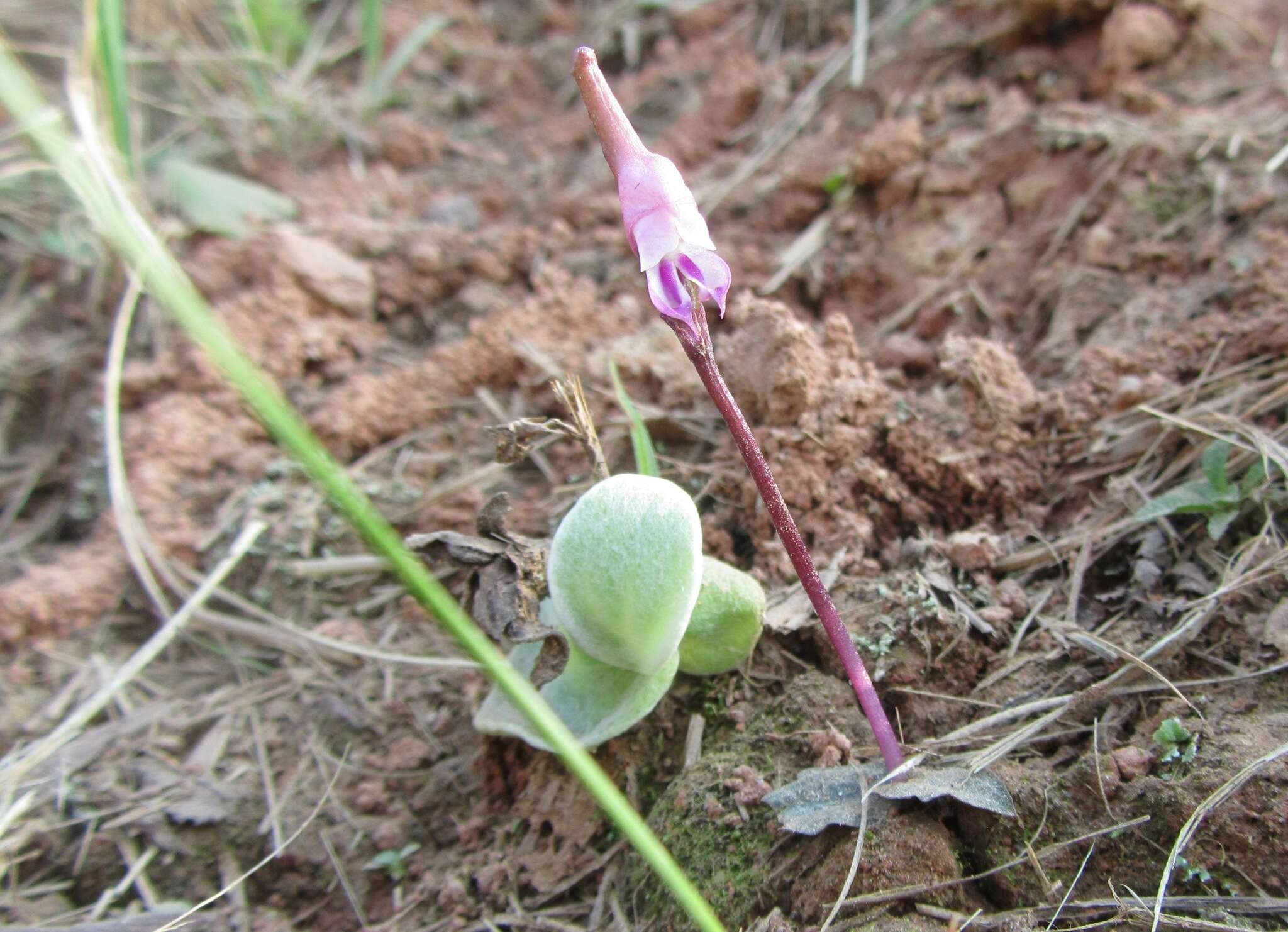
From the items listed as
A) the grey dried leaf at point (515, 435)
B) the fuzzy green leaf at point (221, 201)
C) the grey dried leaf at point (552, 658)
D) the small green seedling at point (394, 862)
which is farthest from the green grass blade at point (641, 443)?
the fuzzy green leaf at point (221, 201)

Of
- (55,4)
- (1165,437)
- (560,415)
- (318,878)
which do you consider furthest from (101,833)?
(55,4)

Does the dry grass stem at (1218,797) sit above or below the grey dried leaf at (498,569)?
below

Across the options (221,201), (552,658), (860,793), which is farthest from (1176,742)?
(221,201)

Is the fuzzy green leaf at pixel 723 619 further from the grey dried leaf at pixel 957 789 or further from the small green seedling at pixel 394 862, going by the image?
the small green seedling at pixel 394 862

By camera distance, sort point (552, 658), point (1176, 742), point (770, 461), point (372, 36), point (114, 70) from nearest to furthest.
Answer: point (1176, 742)
point (552, 658)
point (770, 461)
point (114, 70)
point (372, 36)

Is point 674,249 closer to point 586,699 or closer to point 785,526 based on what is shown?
point 785,526

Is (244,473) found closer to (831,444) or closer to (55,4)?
(831,444)

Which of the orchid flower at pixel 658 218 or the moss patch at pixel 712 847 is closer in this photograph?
the orchid flower at pixel 658 218

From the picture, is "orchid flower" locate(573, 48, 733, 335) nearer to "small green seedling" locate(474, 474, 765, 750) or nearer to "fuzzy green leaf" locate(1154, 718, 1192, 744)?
"small green seedling" locate(474, 474, 765, 750)
